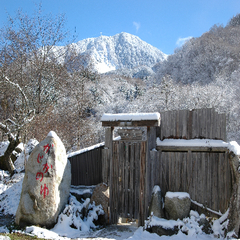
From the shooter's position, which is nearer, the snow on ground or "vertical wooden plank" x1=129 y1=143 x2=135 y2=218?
the snow on ground

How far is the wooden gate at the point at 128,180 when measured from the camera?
7109 millimetres

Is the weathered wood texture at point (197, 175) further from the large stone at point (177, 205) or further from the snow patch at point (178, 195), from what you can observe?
the large stone at point (177, 205)

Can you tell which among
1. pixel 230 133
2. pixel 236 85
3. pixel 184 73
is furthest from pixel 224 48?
pixel 230 133

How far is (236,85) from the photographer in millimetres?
29312

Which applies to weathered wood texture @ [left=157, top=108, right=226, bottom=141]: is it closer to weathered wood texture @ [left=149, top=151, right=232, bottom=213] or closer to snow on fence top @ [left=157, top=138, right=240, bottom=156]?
snow on fence top @ [left=157, top=138, right=240, bottom=156]

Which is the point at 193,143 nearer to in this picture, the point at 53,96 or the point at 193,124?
the point at 193,124

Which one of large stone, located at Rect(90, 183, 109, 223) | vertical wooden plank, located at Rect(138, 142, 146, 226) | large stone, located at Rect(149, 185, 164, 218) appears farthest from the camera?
large stone, located at Rect(90, 183, 109, 223)

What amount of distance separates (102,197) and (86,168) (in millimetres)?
1600

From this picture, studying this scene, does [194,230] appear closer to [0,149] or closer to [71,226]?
[71,226]

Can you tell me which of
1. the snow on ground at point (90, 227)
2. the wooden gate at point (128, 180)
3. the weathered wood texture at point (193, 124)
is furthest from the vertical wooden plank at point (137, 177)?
the weathered wood texture at point (193, 124)

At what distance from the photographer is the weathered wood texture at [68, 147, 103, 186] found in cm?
858

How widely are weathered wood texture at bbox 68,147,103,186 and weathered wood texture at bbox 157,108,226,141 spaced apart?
293 cm

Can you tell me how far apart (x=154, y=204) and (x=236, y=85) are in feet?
91.8

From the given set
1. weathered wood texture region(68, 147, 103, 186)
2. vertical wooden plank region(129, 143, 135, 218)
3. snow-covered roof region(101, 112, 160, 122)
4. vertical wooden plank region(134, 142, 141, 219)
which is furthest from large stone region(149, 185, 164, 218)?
weathered wood texture region(68, 147, 103, 186)
